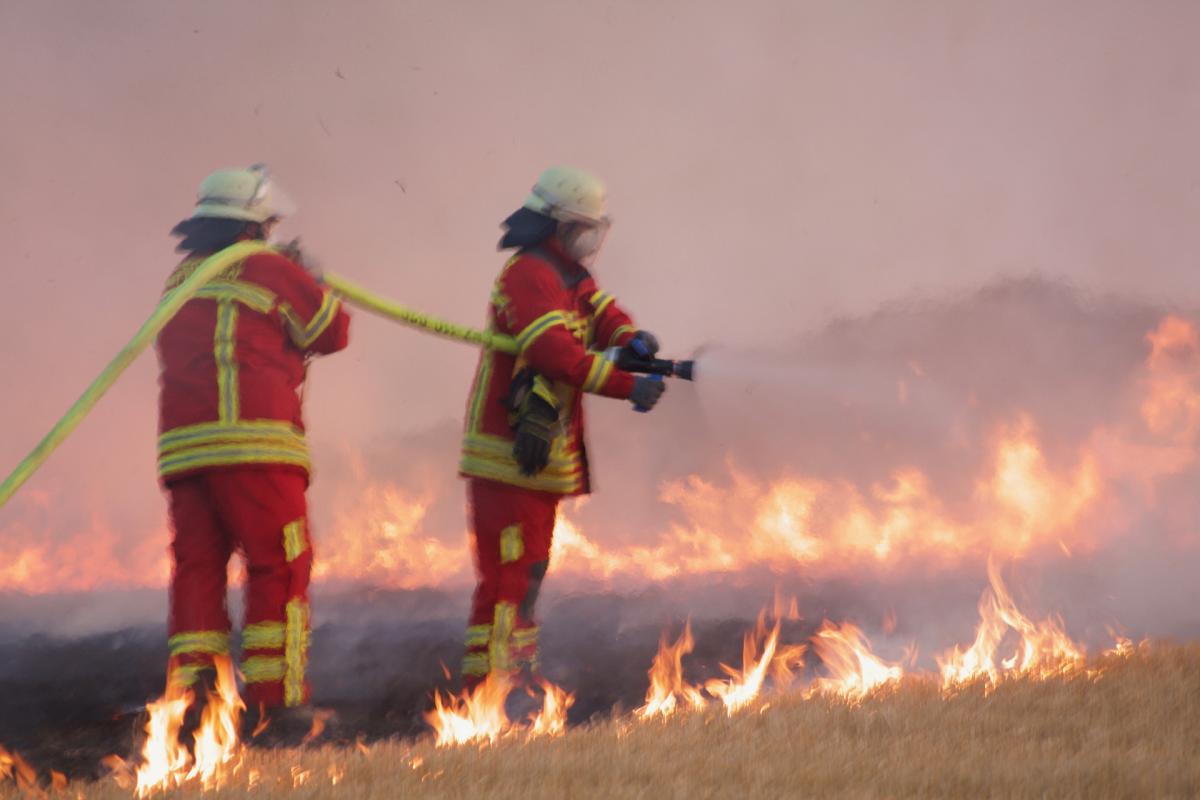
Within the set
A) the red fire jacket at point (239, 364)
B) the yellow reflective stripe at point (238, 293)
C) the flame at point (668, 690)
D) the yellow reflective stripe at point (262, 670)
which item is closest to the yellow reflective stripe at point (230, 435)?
the red fire jacket at point (239, 364)

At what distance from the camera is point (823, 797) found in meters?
6.04

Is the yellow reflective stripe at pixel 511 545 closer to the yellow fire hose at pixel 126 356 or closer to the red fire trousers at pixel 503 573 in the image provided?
the red fire trousers at pixel 503 573

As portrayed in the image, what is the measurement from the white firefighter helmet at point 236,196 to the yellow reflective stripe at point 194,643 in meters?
1.96

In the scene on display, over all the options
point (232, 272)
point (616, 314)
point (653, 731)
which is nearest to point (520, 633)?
point (653, 731)

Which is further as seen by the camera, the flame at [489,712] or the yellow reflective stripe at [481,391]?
the yellow reflective stripe at [481,391]

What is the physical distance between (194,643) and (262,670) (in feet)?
1.20

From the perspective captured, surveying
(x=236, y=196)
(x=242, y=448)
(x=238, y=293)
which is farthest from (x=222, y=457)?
(x=236, y=196)

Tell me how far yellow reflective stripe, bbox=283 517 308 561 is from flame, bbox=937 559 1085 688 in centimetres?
363

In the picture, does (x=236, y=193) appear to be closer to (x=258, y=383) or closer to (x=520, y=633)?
(x=258, y=383)

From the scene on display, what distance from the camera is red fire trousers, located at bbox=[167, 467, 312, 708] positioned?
23.5ft

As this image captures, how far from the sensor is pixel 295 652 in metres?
7.23

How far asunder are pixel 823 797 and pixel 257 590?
2.77 meters

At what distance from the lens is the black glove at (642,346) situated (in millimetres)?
8117

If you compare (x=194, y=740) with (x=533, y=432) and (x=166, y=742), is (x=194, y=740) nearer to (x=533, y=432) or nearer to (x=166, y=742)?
(x=166, y=742)
